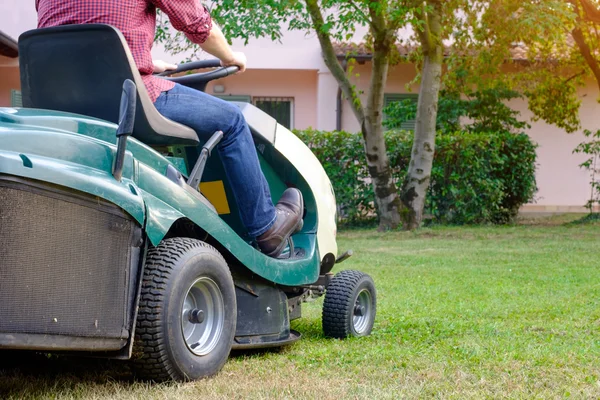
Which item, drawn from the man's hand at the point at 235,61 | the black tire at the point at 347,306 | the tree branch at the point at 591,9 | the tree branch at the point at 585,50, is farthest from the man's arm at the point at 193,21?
the tree branch at the point at 585,50

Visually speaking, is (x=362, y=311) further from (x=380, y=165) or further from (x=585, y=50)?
(x=585, y=50)

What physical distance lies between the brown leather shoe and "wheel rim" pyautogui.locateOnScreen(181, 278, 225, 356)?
1.83ft

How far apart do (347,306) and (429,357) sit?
0.72 meters

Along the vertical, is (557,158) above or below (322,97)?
below

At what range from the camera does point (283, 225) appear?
4.09 metres

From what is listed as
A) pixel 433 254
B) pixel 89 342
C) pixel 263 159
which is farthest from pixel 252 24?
pixel 89 342

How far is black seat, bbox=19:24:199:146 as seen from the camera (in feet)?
10.8

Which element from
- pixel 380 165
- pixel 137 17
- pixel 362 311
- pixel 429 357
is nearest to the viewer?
pixel 137 17

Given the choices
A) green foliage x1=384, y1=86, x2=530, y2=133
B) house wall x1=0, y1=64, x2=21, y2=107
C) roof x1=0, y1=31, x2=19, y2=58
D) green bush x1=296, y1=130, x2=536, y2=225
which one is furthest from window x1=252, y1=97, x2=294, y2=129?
roof x1=0, y1=31, x2=19, y2=58

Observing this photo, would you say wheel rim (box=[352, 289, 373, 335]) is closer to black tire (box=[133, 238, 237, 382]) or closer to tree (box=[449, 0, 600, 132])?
black tire (box=[133, 238, 237, 382])

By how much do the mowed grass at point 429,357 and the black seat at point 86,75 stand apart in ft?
3.31

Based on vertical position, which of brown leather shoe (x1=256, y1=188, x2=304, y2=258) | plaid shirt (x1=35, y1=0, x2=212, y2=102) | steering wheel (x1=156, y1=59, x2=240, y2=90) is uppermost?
plaid shirt (x1=35, y1=0, x2=212, y2=102)

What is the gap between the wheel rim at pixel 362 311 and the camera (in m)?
4.87

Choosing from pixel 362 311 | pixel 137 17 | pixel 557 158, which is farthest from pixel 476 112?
pixel 137 17
